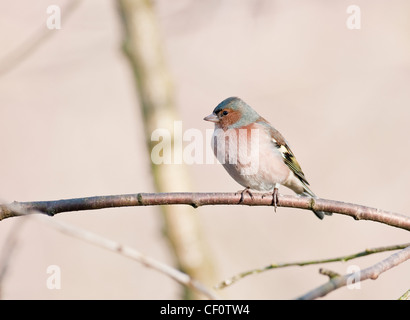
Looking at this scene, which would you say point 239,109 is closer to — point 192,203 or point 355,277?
point 192,203

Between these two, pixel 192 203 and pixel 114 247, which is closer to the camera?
pixel 114 247

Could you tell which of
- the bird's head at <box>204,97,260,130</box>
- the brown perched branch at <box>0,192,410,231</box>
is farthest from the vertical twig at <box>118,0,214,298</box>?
the brown perched branch at <box>0,192,410,231</box>

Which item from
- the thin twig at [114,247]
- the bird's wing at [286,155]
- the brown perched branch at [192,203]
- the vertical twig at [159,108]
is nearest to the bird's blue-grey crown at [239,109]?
the bird's wing at [286,155]

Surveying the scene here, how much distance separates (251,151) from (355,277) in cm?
214

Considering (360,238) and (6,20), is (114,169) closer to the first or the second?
(6,20)

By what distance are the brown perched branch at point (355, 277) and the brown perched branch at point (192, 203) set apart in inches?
17.2

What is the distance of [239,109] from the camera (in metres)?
3.99

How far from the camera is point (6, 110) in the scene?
7.86 metres

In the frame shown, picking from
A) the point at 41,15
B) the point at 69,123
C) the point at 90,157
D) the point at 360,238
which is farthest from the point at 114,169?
the point at 360,238

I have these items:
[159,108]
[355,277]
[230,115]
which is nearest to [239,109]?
[230,115]

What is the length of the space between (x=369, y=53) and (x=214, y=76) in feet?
7.43

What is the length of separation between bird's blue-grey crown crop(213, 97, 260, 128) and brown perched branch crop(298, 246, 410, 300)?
6.86ft

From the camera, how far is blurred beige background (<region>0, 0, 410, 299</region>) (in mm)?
6555

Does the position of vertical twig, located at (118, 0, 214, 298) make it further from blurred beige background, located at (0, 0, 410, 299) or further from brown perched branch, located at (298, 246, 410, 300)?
brown perched branch, located at (298, 246, 410, 300)
